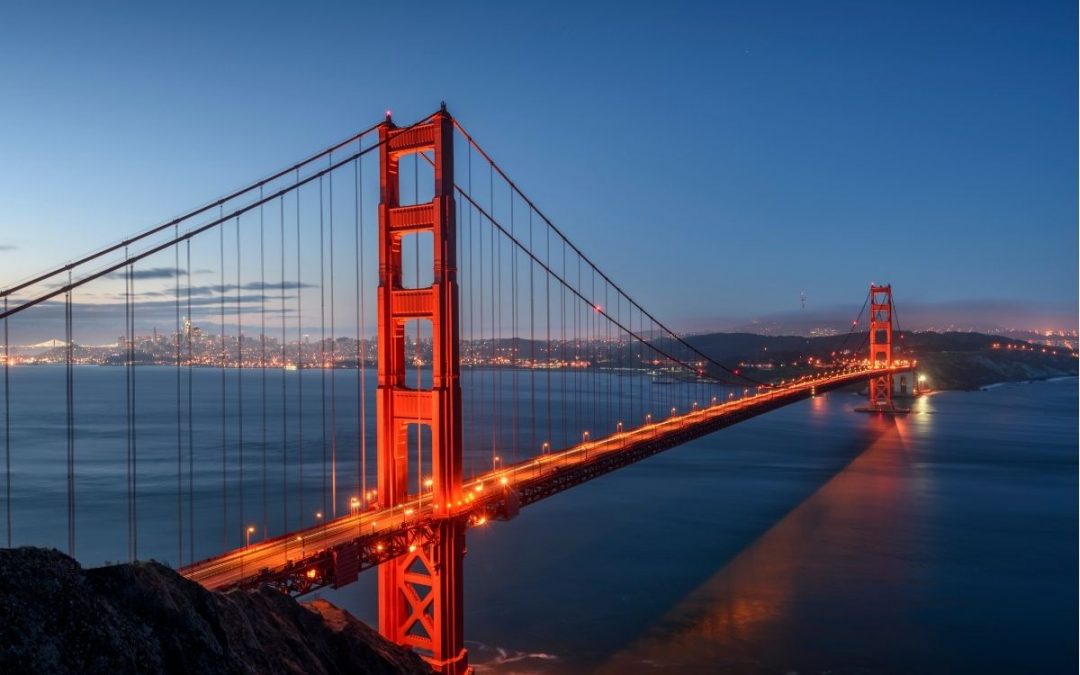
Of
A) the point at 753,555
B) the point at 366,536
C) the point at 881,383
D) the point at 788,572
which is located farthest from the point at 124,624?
the point at 881,383

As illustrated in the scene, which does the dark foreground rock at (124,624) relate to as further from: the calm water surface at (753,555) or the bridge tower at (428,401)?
the calm water surface at (753,555)

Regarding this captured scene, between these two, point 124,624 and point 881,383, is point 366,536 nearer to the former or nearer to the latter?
A: point 124,624

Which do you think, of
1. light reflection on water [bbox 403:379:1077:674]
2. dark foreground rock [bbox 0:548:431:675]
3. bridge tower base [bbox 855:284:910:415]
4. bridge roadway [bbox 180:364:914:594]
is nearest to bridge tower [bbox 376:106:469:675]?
bridge roadway [bbox 180:364:914:594]

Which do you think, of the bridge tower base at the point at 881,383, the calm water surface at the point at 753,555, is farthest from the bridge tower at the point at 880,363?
the calm water surface at the point at 753,555

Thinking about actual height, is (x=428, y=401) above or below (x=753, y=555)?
above

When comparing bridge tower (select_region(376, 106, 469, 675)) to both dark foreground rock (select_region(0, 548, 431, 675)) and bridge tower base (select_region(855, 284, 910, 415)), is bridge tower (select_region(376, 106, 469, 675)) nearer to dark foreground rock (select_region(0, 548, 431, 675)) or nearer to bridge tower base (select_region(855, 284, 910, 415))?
dark foreground rock (select_region(0, 548, 431, 675))

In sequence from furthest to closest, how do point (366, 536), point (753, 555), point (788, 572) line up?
1. point (753, 555)
2. point (788, 572)
3. point (366, 536)
